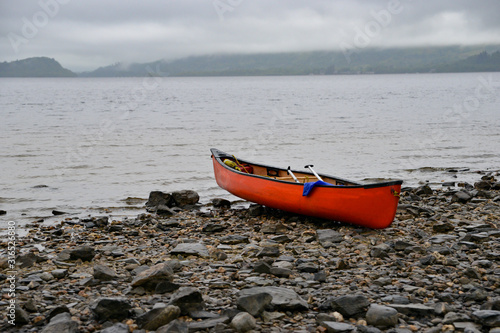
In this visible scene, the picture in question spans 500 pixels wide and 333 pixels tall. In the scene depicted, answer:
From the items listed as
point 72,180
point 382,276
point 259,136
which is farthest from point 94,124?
point 382,276

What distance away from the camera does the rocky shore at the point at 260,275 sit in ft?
21.0

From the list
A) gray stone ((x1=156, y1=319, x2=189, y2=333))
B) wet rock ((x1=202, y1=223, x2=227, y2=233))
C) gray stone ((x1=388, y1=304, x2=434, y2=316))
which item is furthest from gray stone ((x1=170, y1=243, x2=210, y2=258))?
gray stone ((x1=388, y1=304, x2=434, y2=316))

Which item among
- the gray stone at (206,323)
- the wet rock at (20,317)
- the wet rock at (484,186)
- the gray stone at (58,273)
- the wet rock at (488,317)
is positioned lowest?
the gray stone at (58,273)

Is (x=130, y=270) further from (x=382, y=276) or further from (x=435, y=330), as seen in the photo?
(x=435, y=330)

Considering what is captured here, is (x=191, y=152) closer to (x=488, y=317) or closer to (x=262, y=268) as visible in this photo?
(x=262, y=268)

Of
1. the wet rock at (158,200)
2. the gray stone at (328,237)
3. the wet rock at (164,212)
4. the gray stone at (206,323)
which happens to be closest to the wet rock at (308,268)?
the gray stone at (328,237)

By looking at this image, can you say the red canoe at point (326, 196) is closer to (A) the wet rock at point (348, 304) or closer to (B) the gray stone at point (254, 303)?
(A) the wet rock at point (348, 304)

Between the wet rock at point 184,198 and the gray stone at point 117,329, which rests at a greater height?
the gray stone at point 117,329

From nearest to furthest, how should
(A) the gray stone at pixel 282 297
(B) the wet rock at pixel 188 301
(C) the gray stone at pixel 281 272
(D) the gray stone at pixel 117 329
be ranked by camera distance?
(D) the gray stone at pixel 117 329 → (B) the wet rock at pixel 188 301 → (A) the gray stone at pixel 282 297 → (C) the gray stone at pixel 281 272

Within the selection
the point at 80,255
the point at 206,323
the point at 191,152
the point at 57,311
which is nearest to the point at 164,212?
the point at 80,255

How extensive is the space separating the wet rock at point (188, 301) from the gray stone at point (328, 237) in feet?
13.9

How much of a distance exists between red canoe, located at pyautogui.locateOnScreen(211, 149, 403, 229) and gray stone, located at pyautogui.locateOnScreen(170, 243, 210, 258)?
3.20 meters

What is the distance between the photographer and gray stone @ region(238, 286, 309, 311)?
22.3 feet

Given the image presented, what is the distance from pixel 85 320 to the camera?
21.5ft
